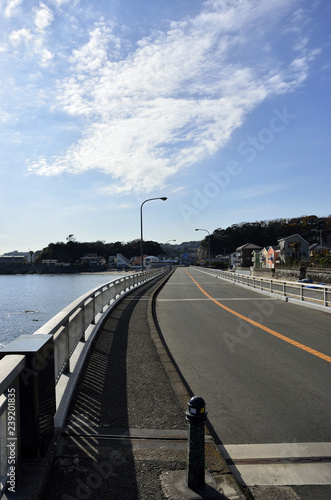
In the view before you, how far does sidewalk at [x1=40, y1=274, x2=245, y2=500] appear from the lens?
293cm

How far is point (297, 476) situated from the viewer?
3.24 meters

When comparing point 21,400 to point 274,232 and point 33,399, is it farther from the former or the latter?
point 274,232

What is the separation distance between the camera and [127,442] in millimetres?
3699

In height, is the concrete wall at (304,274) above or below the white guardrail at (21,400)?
below

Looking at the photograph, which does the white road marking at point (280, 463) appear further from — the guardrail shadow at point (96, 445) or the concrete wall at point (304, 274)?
the concrete wall at point (304, 274)

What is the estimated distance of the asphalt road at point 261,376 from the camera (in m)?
4.03

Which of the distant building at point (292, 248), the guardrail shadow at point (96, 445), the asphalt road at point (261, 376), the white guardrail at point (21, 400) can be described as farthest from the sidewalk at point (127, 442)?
the distant building at point (292, 248)

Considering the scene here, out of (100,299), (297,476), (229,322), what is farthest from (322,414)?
(100,299)

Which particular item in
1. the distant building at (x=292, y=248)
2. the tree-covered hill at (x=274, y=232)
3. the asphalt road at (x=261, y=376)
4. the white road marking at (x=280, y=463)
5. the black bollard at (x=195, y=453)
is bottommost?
the asphalt road at (x=261, y=376)

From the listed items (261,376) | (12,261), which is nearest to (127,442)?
(261,376)

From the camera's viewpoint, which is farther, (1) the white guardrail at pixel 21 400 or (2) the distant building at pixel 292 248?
(2) the distant building at pixel 292 248

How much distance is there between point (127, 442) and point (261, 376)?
3234mm

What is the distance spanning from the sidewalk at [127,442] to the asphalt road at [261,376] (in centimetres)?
52

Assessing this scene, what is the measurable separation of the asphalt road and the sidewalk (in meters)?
0.52
